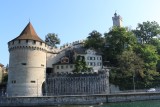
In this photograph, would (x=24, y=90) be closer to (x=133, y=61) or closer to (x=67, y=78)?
(x=67, y=78)

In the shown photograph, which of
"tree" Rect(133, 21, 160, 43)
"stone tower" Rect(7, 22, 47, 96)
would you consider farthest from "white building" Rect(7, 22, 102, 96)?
"tree" Rect(133, 21, 160, 43)

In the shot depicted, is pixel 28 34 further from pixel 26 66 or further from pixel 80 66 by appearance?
pixel 80 66

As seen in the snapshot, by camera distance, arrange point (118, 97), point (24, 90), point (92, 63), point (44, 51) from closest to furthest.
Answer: point (118, 97), point (24, 90), point (44, 51), point (92, 63)

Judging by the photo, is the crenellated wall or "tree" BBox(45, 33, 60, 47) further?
"tree" BBox(45, 33, 60, 47)

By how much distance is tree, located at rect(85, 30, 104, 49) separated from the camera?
5628 cm

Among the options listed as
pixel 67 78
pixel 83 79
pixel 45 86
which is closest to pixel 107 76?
pixel 83 79

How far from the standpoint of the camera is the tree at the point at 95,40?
56.3 m

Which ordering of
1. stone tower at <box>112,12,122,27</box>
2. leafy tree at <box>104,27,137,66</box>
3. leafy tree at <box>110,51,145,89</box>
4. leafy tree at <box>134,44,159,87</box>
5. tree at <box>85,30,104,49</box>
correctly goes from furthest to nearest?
stone tower at <box>112,12,122,27</box> → tree at <box>85,30,104,49</box> → leafy tree at <box>104,27,137,66</box> → leafy tree at <box>134,44,159,87</box> → leafy tree at <box>110,51,145,89</box>

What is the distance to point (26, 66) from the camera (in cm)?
4391

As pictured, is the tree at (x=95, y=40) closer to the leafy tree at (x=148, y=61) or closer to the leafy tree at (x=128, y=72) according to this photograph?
the leafy tree at (x=148, y=61)

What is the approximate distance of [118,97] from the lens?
128ft

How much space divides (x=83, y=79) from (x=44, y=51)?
9.09 metres

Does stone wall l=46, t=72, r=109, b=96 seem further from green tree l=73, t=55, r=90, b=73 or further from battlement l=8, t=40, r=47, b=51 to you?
battlement l=8, t=40, r=47, b=51

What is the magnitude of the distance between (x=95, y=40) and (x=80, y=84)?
15087 millimetres
